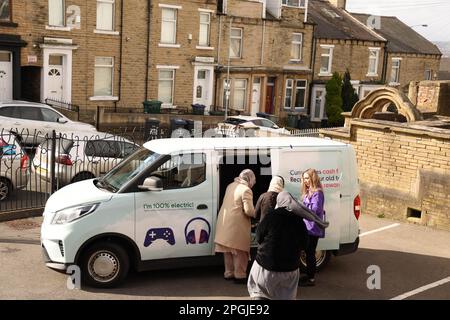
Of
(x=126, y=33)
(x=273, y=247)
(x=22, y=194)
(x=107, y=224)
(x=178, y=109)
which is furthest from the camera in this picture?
(x=178, y=109)

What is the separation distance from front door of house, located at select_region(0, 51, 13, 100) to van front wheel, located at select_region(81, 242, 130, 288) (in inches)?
734

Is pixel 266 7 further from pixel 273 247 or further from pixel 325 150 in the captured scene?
pixel 273 247

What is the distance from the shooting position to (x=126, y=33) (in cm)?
2858

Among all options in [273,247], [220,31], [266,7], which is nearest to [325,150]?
[273,247]

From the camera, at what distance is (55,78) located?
87.1ft

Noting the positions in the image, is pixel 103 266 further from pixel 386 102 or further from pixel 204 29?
pixel 204 29

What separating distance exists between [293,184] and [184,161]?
5.59 feet

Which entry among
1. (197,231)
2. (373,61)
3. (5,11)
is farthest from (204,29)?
(197,231)

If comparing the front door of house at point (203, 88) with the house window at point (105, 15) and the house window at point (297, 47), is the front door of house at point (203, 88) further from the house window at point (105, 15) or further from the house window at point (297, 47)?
the house window at point (297, 47)

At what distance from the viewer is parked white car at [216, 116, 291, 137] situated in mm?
23203

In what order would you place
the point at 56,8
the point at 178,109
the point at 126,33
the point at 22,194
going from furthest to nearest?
the point at 178,109 → the point at 126,33 → the point at 56,8 → the point at 22,194

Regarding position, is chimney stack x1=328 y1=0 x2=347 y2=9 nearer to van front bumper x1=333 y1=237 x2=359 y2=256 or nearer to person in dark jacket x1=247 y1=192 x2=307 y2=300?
van front bumper x1=333 y1=237 x2=359 y2=256

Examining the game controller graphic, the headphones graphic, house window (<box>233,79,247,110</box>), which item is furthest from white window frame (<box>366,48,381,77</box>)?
the game controller graphic

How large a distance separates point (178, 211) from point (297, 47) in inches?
1188
